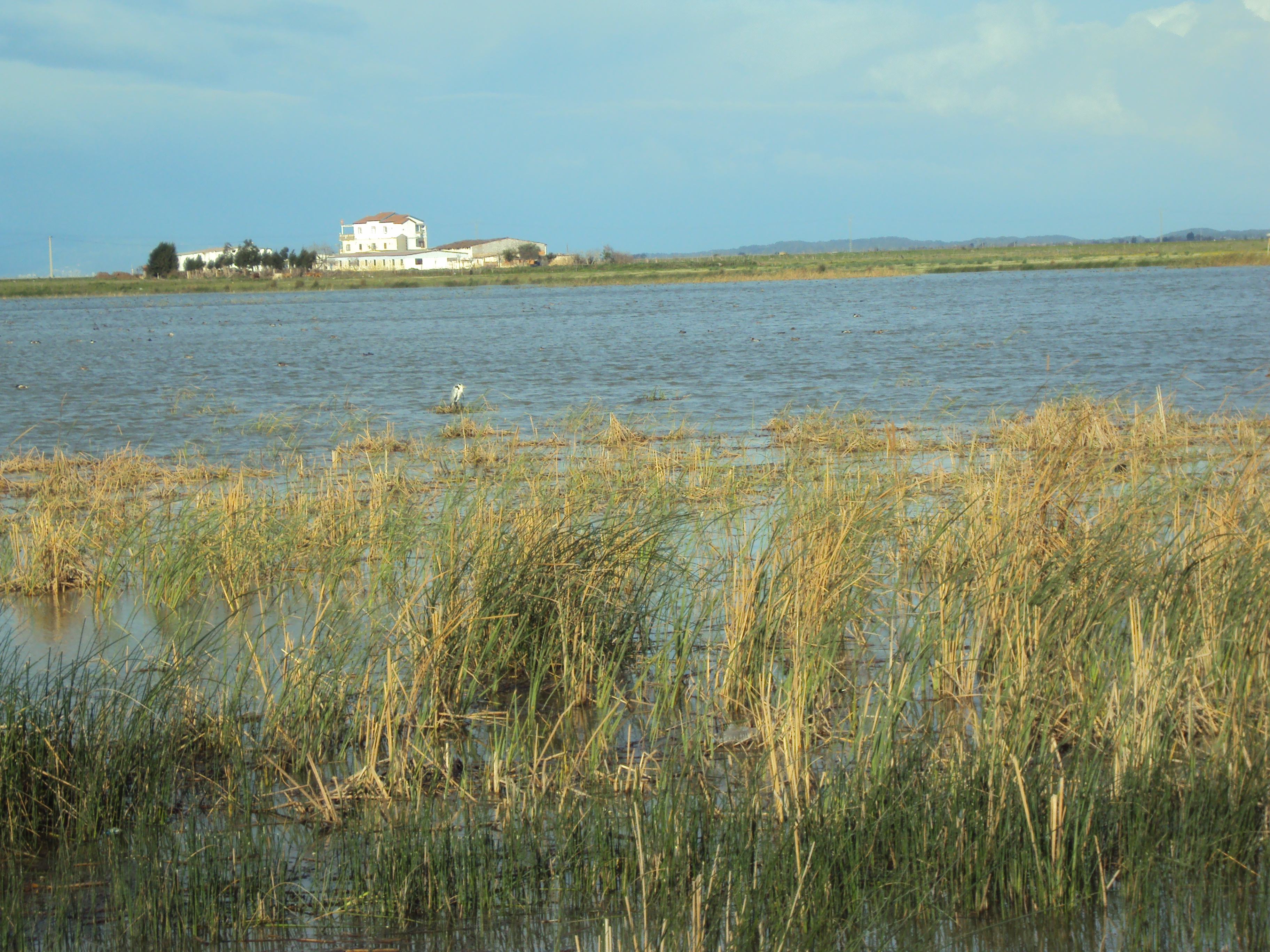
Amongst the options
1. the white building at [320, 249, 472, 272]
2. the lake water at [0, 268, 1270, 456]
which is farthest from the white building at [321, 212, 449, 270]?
the lake water at [0, 268, 1270, 456]

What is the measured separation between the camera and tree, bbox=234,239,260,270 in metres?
102

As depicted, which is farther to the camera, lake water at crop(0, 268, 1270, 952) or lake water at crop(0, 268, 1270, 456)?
lake water at crop(0, 268, 1270, 456)

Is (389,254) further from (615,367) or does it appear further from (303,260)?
(615,367)

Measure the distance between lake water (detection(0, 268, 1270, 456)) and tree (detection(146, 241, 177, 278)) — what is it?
163 feet

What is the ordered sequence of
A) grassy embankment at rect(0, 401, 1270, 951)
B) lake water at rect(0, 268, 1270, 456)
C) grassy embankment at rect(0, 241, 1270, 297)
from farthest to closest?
grassy embankment at rect(0, 241, 1270, 297), lake water at rect(0, 268, 1270, 456), grassy embankment at rect(0, 401, 1270, 951)

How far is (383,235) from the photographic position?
134375mm

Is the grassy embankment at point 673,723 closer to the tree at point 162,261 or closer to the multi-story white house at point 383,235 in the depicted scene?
the tree at point 162,261

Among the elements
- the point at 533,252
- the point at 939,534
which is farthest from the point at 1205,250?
the point at 939,534

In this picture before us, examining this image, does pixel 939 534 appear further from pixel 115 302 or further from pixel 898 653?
pixel 115 302

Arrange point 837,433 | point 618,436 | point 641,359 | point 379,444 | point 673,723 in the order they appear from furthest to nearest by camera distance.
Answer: point 641,359 < point 379,444 < point 618,436 < point 837,433 < point 673,723

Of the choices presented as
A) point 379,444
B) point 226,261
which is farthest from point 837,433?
point 226,261

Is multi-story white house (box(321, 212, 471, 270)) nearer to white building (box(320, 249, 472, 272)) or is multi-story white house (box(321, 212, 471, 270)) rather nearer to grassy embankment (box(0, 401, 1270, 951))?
white building (box(320, 249, 472, 272))

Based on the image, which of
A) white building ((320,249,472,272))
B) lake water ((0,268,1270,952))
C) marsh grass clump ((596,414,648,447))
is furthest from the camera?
white building ((320,249,472,272))

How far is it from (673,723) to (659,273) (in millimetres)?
91580
